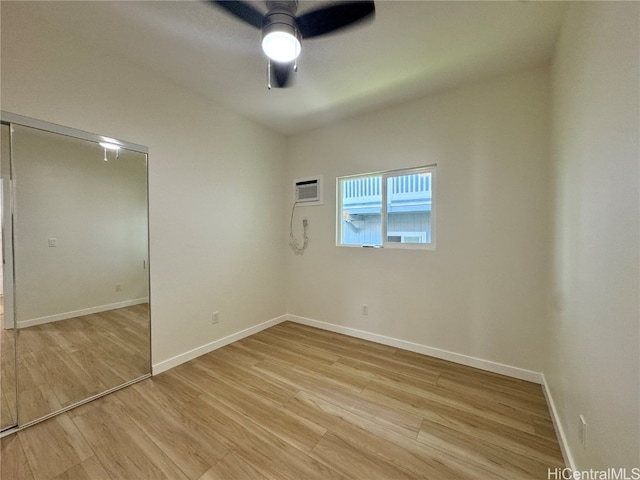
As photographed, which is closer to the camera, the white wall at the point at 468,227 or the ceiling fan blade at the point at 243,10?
the ceiling fan blade at the point at 243,10

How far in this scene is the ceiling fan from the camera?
130 cm

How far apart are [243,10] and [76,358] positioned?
9.35 feet

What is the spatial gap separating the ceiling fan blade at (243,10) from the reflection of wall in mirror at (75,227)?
4.72 feet

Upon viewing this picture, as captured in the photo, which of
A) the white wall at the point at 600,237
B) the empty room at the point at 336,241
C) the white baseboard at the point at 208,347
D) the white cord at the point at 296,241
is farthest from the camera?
the white cord at the point at 296,241

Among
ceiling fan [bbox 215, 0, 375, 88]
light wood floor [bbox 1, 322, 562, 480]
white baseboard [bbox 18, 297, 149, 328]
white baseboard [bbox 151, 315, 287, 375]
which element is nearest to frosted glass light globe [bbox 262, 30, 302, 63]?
ceiling fan [bbox 215, 0, 375, 88]

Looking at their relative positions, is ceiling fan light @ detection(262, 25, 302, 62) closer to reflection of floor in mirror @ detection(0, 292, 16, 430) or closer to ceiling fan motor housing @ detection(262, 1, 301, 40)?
ceiling fan motor housing @ detection(262, 1, 301, 40)

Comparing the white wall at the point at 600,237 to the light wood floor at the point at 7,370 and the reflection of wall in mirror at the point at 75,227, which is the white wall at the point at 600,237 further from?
the light wood floor at the point at 7,370

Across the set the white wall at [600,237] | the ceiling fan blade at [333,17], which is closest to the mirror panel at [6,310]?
the ceiling fan blade at [333,17]

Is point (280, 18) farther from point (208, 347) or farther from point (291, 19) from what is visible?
point (208, 347)

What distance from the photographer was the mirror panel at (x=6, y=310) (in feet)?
5.08

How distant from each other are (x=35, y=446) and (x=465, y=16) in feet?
12.1

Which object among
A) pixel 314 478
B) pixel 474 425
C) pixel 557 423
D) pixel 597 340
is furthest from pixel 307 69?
pixel 557 423

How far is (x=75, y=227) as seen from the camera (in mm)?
1925

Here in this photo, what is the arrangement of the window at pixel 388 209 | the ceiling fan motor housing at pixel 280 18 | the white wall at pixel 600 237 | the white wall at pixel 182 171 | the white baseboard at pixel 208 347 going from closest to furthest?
the white wall at pixel 600 237 → the ceiling fan motor housing at pixel 280 18 → the white wall at pixel 182 171 → the white baseboard at pixel 208 347 → the window at pixel 388 209
